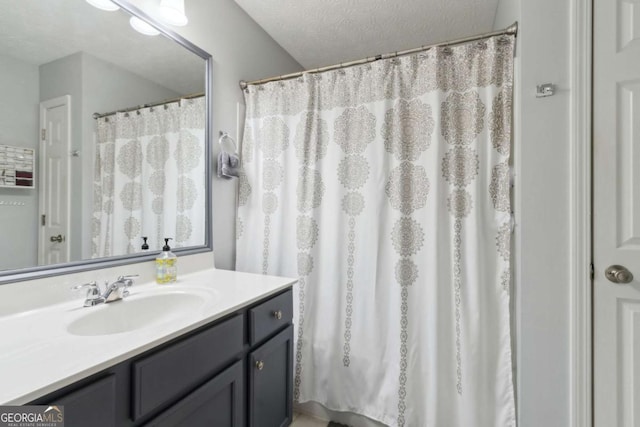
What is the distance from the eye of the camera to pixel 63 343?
0.73 metres

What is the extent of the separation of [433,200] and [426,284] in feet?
1.38

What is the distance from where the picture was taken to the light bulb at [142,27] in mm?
1293

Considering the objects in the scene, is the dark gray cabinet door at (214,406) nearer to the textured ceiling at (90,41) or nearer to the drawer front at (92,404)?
the drawer front at (92,404)

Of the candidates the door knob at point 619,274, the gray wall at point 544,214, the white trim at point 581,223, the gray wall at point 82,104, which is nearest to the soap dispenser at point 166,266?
the gray wall at point 82,104

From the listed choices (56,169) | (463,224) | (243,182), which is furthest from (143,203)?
(463,224)

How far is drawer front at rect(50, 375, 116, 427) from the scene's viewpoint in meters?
0.59

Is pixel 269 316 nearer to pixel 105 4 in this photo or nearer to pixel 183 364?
pixel 183 364

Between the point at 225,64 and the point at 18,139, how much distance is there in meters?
1.13

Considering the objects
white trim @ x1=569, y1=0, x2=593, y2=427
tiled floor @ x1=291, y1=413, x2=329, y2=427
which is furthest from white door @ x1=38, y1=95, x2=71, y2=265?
white trim @ x1=569, y1=0, x2=593, y2=427

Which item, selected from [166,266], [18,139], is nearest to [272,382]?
[166,266]

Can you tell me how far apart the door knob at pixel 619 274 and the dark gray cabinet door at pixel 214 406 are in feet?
4.80

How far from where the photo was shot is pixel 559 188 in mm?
1182

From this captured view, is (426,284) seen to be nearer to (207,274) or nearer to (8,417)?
(207,274)

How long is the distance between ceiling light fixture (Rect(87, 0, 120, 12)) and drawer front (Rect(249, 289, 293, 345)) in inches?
54.6
